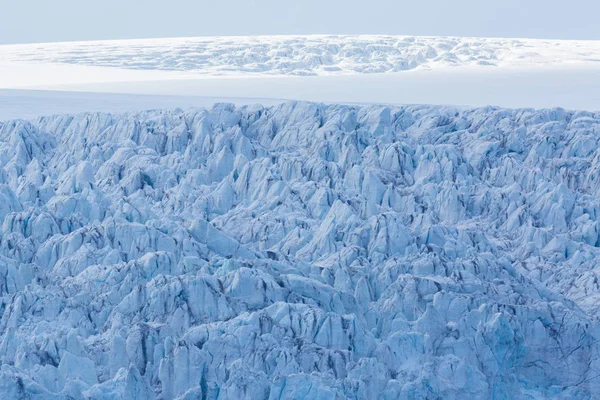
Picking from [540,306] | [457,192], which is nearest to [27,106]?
[457,192]

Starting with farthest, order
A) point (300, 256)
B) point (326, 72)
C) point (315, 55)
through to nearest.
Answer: point (315, 55) < point (326, 72) < point (300, 256)

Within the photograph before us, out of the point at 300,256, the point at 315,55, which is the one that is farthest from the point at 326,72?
the point at 300,256

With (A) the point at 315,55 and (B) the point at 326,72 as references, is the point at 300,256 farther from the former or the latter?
(A) the point at 315,55

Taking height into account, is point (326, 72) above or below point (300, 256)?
below

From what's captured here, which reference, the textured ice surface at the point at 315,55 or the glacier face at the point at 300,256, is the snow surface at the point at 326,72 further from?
the glacier face at the point at 300,256

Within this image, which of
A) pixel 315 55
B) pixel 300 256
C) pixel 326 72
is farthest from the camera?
pixel 315 55

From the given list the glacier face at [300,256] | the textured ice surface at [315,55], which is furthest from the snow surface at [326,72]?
the glacier face at [300,256]

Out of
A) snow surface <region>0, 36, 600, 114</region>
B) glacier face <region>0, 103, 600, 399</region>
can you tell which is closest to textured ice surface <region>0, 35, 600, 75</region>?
snow surface <region>0, 36, 600, 114</region>

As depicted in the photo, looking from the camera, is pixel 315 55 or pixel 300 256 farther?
pixel 315 55
